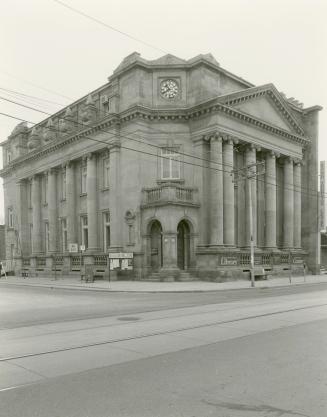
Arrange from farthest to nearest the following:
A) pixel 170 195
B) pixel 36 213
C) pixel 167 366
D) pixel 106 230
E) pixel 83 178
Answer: pixel 36 213 → pixel 83 178 → pixel 106 230 → pixel 170 195 → pixel 167 366

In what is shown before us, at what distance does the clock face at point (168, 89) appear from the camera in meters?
32.4

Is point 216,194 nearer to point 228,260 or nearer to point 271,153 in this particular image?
point 228,260

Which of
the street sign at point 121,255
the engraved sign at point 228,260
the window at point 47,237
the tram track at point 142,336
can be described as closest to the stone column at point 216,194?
the engraved sign at point 228,260

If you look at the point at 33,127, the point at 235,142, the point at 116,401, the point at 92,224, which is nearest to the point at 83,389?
the point at 116,401

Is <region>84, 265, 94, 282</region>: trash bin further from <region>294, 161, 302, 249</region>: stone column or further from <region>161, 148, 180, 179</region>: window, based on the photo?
<region>294, 161, 302, 249</region>: stone column

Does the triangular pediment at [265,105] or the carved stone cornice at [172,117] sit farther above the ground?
the triangular pediment at [265,105]

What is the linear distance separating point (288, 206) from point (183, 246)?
38.3ft

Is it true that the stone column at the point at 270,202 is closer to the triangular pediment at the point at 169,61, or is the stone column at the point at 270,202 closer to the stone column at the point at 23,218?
the triangular pediment at the point at 169,61

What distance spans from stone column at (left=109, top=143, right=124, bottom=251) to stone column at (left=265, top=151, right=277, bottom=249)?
1224cm

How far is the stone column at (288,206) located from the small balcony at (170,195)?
10.7 metres

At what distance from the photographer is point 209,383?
581 centimetres

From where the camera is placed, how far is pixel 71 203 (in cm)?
3869

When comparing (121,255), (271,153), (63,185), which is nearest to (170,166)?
(121,255)

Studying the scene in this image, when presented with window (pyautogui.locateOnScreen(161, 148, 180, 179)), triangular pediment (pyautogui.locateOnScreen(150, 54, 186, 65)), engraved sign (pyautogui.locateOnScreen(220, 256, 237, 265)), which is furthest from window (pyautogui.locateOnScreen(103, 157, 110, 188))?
engraved sign (pyautogui.locateOnScreen(220, 256, 237, 265))
